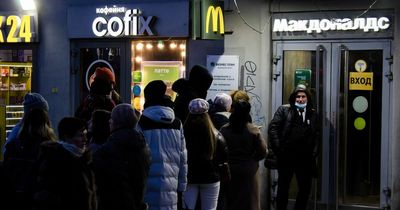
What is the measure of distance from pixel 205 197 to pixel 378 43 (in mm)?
3745

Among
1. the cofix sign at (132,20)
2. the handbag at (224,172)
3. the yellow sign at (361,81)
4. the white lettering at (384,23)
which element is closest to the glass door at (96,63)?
the cofix sign at (132,20)

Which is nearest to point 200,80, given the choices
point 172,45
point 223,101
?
point 223,101

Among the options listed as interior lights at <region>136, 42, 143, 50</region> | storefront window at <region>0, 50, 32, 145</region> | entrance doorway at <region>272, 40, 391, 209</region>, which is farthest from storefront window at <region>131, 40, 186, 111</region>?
storefront window at <region>0, 50, 32, 145</region>

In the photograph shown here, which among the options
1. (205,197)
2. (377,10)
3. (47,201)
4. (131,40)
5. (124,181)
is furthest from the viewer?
(131,40)

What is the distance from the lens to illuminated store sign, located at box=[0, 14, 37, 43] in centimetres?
1172

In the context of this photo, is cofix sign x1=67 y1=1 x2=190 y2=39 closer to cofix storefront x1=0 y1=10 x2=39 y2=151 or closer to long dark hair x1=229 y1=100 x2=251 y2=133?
cofix storefront x1=0 y1=10 x2=39 y2=151

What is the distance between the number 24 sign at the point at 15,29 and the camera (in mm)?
11734

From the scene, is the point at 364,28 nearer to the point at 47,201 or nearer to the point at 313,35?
the point at 313,35

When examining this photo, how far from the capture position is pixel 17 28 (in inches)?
466

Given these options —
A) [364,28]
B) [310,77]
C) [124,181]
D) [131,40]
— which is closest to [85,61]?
[131,40]

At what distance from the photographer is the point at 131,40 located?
11.2 meters

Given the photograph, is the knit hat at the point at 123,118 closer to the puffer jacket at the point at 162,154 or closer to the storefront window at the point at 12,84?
the puffer jacket at the point at 162,154

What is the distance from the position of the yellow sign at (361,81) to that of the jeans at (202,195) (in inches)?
127

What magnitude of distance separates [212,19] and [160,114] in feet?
11.4
